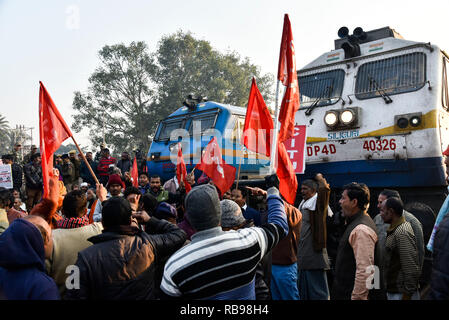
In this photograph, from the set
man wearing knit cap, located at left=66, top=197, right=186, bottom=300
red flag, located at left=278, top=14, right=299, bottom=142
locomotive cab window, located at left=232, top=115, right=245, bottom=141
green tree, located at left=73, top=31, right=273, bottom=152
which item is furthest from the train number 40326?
green tree, located at left=73, top=31, right=273, bottom=152

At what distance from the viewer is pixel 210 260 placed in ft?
6.42

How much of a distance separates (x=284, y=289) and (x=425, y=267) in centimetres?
221

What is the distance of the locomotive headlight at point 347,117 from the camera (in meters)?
5.83

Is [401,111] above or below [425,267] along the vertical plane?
above

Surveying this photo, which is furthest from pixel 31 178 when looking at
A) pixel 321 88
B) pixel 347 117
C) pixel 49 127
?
pixel 347 117

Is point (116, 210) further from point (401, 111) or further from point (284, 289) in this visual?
point (401, 111)

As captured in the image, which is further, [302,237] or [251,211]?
[251,211]

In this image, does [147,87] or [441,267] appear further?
[147,87]

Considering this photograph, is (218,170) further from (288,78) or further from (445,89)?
(445,89)

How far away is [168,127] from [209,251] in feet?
27.7

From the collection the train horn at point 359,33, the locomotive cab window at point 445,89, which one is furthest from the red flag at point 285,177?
the train horn at point 359,33

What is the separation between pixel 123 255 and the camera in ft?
7.28

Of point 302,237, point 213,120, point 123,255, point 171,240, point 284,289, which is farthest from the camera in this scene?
point 213,120

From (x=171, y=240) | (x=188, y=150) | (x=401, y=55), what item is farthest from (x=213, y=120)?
(x=171, y=240)
